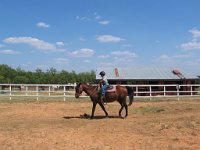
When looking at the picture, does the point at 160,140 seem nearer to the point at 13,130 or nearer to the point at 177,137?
the point at 177,137

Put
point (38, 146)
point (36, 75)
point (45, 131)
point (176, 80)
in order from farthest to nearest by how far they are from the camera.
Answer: point (36, 75), point (176, 80), point (45, 131), point (38, 146)

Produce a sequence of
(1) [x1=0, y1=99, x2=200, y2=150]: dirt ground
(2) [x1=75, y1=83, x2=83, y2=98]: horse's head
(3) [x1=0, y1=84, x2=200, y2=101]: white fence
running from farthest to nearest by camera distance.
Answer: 1. (3) [x1=0, y1=84, x2=200, y2=101]: white fence
2. (2) [x1=75, y1=83, x2=83, y2=98]: horse's head
3. (1) [x1=0, y1=99, x2=200, y2=150]: dirt ground

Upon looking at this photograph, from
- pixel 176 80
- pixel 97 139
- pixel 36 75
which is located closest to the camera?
pixel 97 139

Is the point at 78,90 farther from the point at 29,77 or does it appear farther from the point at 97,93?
the point at 29,77

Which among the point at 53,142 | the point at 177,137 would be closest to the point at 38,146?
the point at 53,142

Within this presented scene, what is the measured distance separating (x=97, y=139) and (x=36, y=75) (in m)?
102

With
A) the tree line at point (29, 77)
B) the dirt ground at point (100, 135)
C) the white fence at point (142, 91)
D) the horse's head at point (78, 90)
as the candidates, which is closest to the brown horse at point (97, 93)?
the horse's head at point (78, 90)

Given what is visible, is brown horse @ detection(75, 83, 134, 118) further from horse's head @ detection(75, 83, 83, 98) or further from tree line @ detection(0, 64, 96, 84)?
tree line @ detection(0, 64, 96, 84)

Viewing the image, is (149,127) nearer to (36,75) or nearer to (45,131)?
(45,131)

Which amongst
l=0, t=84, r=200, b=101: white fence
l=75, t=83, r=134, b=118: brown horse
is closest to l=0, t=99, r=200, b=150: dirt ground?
l=75, t=83, r=134, b=118: brown horse

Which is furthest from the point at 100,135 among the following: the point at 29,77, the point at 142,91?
the point at 29,77

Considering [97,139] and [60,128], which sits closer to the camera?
[97,139]

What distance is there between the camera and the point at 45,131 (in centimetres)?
1273

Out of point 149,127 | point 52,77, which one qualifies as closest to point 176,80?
point 149,127
